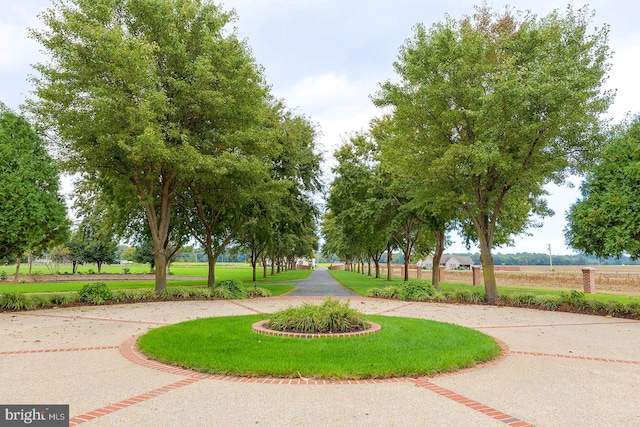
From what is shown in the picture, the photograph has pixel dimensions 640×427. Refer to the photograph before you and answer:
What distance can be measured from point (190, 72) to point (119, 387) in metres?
13.2

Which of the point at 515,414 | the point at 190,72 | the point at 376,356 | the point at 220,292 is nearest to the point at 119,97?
the point at 190,72

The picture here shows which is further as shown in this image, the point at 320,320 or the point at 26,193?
→ the point at 26,193

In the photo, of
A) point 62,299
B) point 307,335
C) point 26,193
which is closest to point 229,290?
point 62,299

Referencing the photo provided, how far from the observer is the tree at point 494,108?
13.2m

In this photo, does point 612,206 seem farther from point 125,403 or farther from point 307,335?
point 125,403

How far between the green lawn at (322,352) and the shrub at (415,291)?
816 cm

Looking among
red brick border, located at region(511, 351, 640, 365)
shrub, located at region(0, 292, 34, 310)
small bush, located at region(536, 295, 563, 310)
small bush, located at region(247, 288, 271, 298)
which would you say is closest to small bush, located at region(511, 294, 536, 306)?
small bush, located at region(536, 295, 563, 310)

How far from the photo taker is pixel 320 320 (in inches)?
322

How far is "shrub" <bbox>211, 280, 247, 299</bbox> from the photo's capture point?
17.4 m

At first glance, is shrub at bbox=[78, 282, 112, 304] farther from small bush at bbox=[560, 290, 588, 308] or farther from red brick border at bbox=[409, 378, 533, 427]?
small bush at bbox=[560, 290, 588, 308]

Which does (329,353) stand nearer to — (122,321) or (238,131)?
(122,321)

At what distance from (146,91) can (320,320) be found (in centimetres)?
1044

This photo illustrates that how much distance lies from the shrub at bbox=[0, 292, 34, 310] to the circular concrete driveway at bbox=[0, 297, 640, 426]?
581cm

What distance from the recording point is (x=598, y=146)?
14.8 metres
